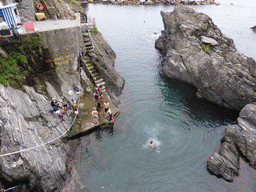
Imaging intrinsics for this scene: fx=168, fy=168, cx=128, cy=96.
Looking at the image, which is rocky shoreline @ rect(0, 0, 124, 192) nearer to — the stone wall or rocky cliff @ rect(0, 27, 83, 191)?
rocky cliff @ rect(0, 27, 83, 191)

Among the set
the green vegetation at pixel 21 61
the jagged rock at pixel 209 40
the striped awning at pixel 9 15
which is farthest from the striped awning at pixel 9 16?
the jagged rock at pixel 209 40

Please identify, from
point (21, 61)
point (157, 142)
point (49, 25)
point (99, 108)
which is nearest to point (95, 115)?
point (99, 108)

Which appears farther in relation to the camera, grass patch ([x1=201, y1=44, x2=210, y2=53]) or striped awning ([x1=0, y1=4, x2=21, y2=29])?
grass patch ([x1=201, y1=44, x2=210, y2=53])

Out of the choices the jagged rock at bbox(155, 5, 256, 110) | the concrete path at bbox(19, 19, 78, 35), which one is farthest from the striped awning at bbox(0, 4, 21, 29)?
the jagged rock at bbox(155, 5, 256, 110)

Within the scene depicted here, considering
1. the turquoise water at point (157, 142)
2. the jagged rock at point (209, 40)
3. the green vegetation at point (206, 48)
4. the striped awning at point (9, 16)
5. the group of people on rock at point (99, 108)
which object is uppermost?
the striped awning at point (9, 16)

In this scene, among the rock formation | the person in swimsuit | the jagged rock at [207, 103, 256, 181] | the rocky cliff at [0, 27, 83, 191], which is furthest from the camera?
the person in swimsuit

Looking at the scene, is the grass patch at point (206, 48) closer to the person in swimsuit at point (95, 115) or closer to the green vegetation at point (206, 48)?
the green vegetation at point (206, 48)
